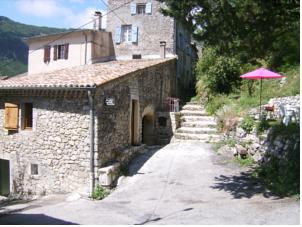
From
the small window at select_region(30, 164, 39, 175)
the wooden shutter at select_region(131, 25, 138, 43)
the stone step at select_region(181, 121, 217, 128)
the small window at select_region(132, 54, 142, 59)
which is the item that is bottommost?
the small window at select_region(30, 164, 39, 175)

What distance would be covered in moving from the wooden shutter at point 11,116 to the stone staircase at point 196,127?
6.89 metres

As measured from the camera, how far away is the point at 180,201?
10.2 m

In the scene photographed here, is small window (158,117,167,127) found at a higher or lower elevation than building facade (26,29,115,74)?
lower

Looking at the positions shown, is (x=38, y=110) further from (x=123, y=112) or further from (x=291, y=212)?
(x=291, y=212)

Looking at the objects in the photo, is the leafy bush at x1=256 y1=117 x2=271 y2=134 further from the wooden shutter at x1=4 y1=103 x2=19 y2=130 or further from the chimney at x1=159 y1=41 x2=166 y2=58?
the chimney at x1=159 y1=41 x2=166 y2=58

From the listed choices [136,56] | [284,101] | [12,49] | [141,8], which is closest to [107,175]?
[284,101]

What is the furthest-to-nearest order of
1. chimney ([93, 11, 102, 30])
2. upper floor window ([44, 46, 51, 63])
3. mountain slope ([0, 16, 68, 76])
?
mountain slope ([0, 16, 68, 76]) → chimney ([93, 11, 102, 30]) → upper floor window ([44, 46, 51, 63])

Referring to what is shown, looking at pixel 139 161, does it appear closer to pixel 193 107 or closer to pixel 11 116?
pixel 11 116

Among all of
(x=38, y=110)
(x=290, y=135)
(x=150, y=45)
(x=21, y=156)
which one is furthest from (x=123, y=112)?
(x=150, y=45)

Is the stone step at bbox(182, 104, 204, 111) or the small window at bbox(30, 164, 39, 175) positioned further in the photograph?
the stone step at bbox(182, 104, 204, 111)

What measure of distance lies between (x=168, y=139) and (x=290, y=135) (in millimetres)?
8198

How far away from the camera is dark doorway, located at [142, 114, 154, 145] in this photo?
60.9ft

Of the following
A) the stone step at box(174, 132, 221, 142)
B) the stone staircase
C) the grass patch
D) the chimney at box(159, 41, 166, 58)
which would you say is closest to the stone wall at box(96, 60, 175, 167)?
the stone staircase

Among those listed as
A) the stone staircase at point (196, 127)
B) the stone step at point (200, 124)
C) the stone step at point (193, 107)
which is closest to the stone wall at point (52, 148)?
the stone staircase at point (196, 127)
